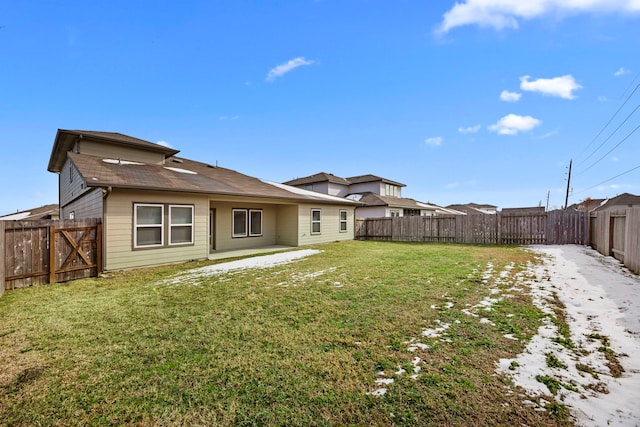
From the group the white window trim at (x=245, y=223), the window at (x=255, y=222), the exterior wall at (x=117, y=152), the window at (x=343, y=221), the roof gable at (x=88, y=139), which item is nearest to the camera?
the roof gable at (x=88, y=139)

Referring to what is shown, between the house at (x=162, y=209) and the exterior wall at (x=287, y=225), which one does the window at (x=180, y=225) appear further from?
the exterior wall at (x=287, y=225)

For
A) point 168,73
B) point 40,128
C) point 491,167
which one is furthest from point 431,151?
point 40,128

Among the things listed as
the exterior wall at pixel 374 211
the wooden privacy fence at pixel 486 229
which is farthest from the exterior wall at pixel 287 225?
the exterior wall at pixel 374 211

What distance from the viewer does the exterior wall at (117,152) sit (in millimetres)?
11102

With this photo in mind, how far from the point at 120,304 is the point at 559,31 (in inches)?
585

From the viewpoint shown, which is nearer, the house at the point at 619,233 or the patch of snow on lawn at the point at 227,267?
the house at the point at 619,233

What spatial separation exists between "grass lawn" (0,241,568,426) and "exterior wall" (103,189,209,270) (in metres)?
2.04

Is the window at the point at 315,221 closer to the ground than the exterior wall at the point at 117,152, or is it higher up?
closer to the ground

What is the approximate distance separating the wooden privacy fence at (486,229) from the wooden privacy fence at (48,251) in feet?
44.6

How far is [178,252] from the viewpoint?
8977 millimetres

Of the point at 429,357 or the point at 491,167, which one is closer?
the point at 429,357

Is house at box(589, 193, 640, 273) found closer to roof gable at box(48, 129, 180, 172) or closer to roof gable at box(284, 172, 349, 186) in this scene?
roof gable at box(48, 129, 180, 172)

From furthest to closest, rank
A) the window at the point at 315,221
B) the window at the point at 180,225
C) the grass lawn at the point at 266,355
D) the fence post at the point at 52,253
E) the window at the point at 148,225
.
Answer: the window at the point at 315,221 → the window at the point at 180,225 → the window at the point at 148,225 → the fence post at the point at 52,253 → the grass lawn at the point at 266,355

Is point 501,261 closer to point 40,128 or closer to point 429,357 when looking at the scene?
point 429,357
